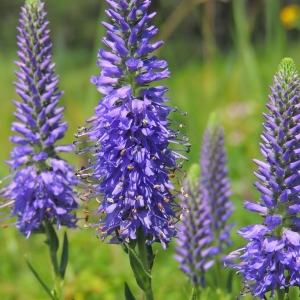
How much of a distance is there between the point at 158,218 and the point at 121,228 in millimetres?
273

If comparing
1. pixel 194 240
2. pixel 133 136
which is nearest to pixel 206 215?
pixel 194 240

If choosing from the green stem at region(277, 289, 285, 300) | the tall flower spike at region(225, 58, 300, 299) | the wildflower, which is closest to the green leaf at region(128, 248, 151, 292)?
the tall flower spike at region(225, 58, 300, 299)

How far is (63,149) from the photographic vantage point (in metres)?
4.58

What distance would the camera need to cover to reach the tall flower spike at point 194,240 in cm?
539

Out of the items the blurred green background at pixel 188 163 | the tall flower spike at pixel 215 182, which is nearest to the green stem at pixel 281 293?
the blurred green background at pixel 188 163

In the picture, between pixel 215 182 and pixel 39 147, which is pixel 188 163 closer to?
pixel 215 182

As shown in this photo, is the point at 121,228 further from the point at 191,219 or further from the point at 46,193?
the point at 191,219

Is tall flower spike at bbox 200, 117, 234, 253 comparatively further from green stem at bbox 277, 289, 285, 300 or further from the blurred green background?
green stem at bbox 277, 289, 285, 300

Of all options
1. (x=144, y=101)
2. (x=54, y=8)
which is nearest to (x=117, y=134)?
(x=144, y=101)

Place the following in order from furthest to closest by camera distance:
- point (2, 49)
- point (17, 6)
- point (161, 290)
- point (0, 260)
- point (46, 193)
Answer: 1. point (17, 6)
2. point (2, 49)
3. point (0, 260)
4. point (161, 290)
5. point (46, 193)

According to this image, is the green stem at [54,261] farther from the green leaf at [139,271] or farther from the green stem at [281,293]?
the green stem at [281,293]

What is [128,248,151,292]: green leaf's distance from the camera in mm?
3408

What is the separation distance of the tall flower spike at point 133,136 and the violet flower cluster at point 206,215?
5.50 ft

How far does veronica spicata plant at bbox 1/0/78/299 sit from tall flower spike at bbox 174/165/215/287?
1.37m
